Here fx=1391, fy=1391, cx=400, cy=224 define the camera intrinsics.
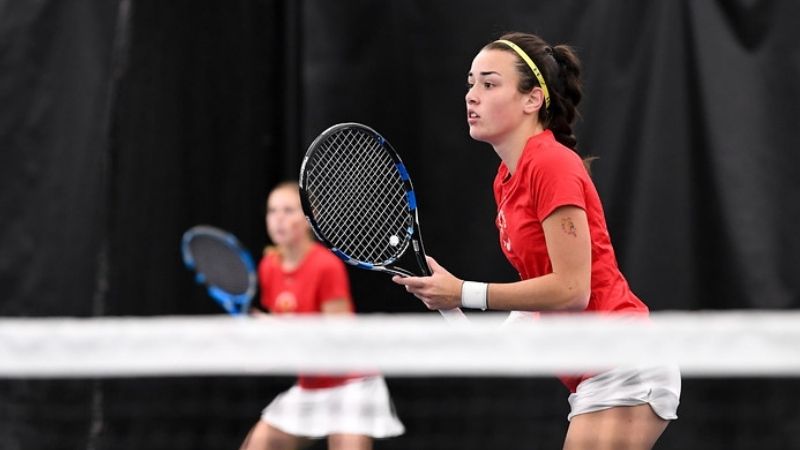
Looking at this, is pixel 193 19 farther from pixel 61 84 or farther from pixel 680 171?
pixel 680 171

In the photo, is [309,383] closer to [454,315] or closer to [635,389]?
[454,315]

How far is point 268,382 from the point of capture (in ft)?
16.4

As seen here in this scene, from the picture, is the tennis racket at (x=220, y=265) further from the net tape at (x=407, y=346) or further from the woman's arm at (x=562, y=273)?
the woman's arm at (x=562, y=273)

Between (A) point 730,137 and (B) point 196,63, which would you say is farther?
(B) point 196,63

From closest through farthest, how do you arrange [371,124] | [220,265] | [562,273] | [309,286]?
1. [562,273]
2. [309,286]
3. [220,265]
4. [371,124]

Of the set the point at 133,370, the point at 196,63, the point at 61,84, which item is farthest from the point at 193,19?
the point at 133,370

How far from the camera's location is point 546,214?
2.74 metres

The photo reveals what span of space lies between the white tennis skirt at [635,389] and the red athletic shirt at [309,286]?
5.66 ft

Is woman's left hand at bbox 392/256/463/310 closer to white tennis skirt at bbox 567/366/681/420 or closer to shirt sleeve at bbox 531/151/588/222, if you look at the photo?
shirt sleeve at bbox 531/151/588/222

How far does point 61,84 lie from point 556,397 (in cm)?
205

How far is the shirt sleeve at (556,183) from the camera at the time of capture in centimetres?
273

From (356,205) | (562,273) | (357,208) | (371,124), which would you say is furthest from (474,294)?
(371,124)

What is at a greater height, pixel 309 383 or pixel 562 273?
pixel 562 273

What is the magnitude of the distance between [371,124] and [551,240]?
7.10ft
